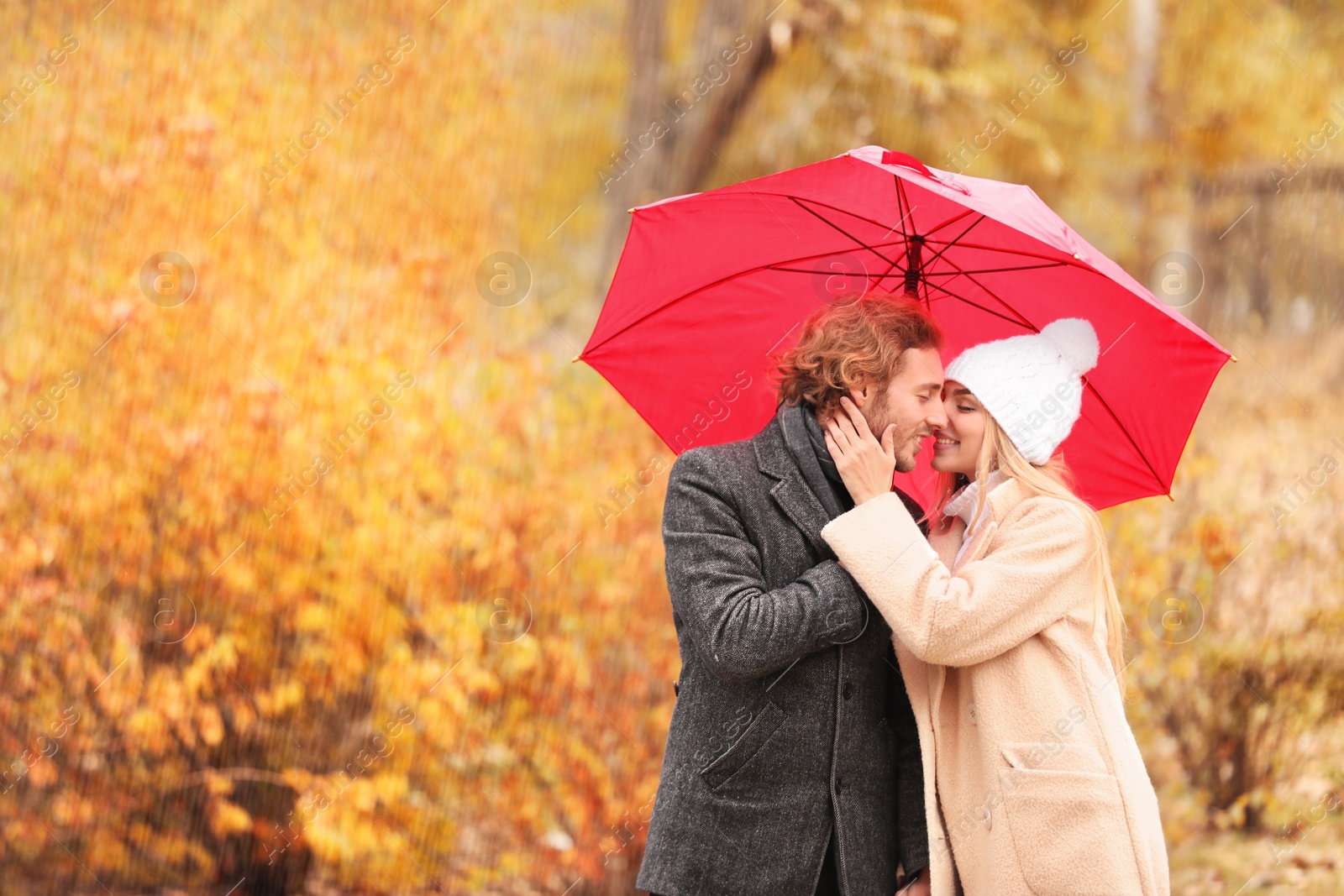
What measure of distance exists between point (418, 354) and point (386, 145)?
1.07 meters

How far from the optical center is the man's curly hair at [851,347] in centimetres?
211

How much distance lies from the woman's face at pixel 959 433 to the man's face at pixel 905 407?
7cm

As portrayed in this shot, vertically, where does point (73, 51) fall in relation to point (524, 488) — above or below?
above

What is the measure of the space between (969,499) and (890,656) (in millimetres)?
336

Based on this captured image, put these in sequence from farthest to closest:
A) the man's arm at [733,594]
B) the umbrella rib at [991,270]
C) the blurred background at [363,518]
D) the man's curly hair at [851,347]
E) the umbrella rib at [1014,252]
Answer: the blurred background at [363,518] < the umbrella rib at [991,270] < the umbrella rib at [1014,252] < the man's curly hair at [851,347] < the man's arm at [733,594]

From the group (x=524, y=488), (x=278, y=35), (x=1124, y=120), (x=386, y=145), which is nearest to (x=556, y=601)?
(x=524, y=488)

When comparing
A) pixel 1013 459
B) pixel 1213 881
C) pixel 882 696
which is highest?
pixel 1013 459

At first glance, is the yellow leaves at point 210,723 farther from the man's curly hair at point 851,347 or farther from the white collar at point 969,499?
the white collar at point 969,499

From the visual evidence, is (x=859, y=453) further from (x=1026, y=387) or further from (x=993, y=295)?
(x=993, y=295)

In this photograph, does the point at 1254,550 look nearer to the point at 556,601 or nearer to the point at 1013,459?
the point at 556,601

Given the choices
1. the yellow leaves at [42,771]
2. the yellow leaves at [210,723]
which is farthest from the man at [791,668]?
the yellow leaves at [42,771]

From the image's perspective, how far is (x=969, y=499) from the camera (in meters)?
2.19

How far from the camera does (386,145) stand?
532 centimetres

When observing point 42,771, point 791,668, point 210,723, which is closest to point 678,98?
point 210,723
